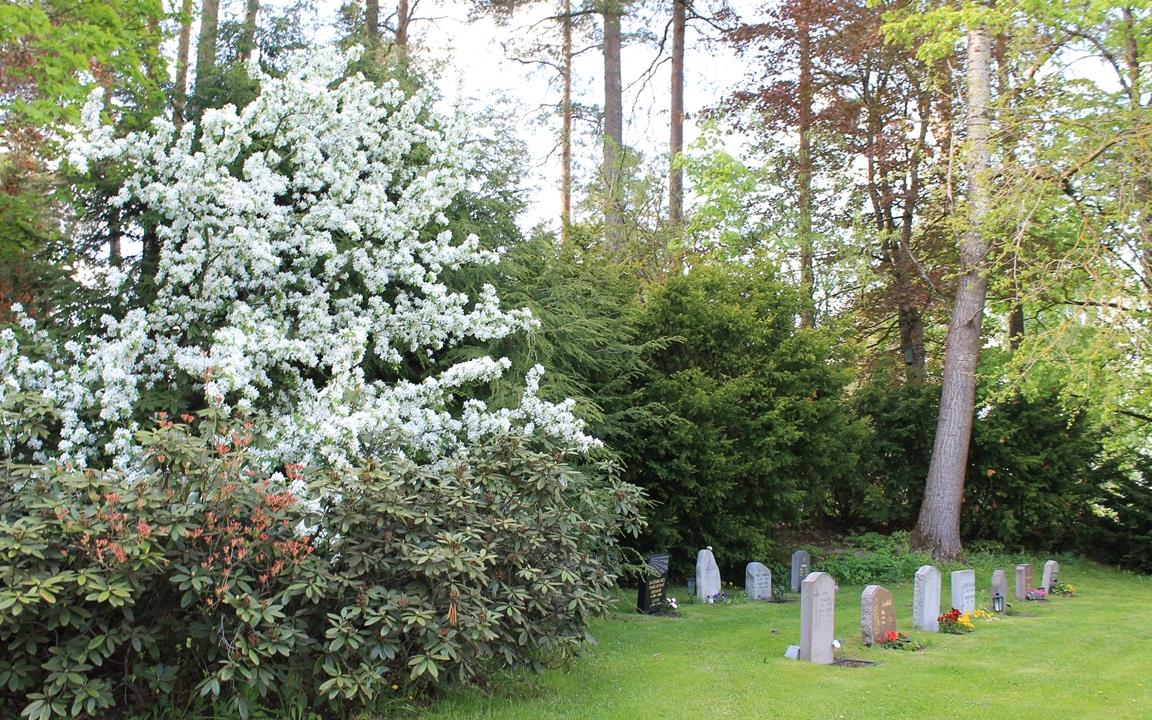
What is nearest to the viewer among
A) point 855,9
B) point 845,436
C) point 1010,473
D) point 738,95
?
point 845,436

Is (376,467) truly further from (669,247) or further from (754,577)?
(669,247)

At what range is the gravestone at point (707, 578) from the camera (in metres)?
11.0

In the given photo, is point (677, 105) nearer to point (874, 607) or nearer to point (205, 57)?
point (205, 57)

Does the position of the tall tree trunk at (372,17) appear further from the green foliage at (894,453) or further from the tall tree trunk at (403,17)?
the green foliage at (894,453)

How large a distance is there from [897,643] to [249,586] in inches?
239

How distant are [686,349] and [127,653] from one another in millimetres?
8933

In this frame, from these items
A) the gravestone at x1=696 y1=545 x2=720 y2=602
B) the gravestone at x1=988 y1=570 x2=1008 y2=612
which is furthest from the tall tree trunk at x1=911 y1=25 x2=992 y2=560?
the gravestone at x1=696 y1=545 x2=720 y2=602

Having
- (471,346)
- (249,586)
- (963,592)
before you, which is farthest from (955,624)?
(249,586)

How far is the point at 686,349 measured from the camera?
1277cm

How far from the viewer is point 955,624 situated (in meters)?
9.30

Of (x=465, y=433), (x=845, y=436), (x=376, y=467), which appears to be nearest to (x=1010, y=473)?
(x=845, y=436)

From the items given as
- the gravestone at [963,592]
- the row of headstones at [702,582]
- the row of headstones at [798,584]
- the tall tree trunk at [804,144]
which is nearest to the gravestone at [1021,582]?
the row of headstones at [798,584]

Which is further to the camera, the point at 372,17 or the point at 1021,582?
the point at 372,17

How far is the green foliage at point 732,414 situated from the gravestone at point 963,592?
2.81 metres
